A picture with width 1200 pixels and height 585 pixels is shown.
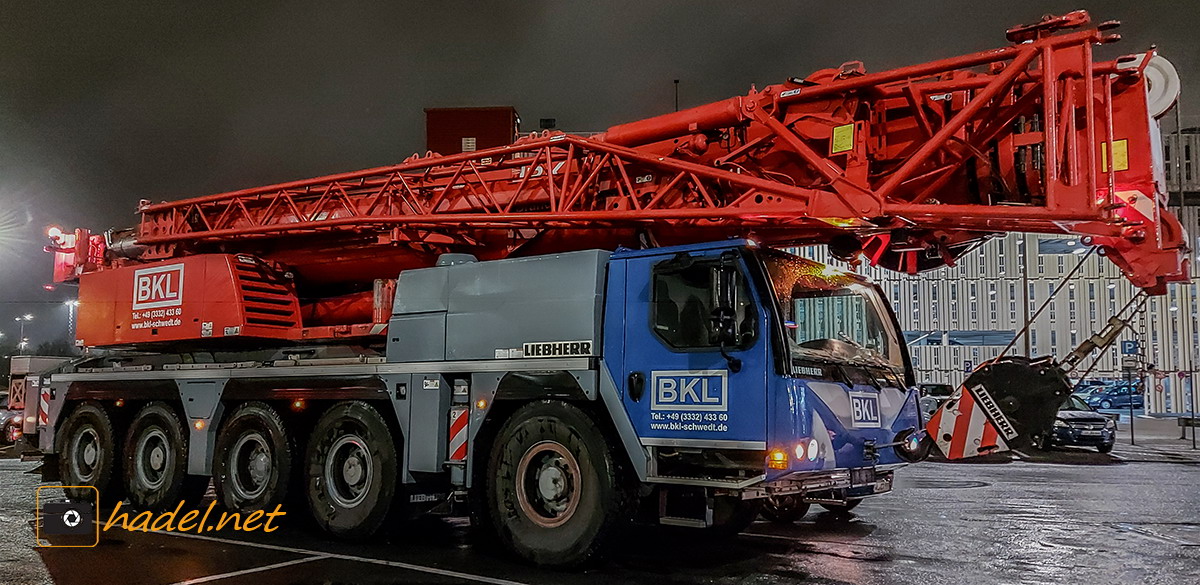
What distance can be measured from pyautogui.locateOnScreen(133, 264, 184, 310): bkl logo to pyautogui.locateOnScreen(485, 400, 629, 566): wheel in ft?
16.5

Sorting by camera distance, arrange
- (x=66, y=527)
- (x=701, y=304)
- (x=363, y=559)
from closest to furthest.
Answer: (x=701, y=304), (x=363, y=559), (x=66, y=527)

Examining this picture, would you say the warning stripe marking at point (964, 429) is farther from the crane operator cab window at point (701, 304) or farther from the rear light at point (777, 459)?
the crane operator cab window at point (701, 304)

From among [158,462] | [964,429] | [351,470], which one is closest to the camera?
[964,429]

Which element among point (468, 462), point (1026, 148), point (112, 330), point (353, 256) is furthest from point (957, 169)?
point (112, 330)

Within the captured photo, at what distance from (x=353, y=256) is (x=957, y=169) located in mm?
6142

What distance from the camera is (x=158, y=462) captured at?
1068 cm

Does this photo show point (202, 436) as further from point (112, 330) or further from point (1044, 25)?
point (1044, 25)

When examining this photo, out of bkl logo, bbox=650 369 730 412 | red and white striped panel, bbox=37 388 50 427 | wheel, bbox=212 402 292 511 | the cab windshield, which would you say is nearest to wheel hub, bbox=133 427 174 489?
wheel, bbox=212 402 292 511

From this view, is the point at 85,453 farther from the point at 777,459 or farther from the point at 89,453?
the point at 777,459

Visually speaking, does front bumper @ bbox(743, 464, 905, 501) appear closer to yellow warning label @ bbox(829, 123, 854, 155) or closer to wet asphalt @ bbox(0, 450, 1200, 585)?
wet asphalt @ bbox(0, 450, 1200, 585)

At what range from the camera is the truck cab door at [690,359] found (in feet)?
21.3

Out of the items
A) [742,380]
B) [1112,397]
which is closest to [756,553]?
[742,380]

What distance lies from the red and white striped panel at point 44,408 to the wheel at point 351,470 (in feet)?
16.9

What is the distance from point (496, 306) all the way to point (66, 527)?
15.8 feet
